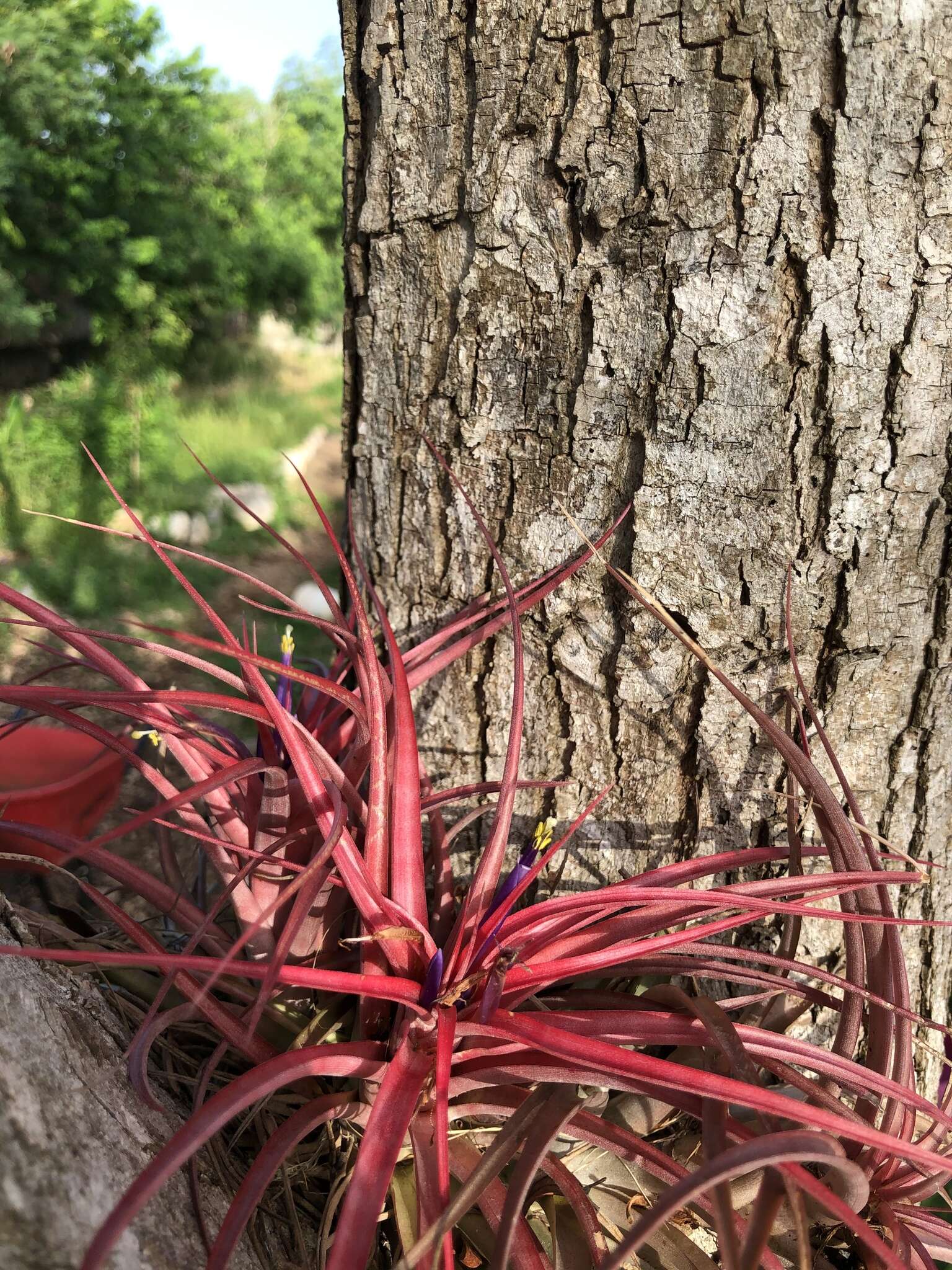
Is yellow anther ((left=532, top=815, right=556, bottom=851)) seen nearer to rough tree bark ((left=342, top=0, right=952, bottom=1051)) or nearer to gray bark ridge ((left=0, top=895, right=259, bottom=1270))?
rough tree bark ((left=342, top=0, right=952, bottom=1051))

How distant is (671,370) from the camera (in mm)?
1204

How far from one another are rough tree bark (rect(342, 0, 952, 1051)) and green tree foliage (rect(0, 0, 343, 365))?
4873 millimetres

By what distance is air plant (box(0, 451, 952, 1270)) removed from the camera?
0.84m

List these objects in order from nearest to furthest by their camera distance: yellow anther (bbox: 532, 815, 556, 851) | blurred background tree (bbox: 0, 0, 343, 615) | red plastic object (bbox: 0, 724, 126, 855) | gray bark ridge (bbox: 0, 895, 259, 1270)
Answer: gray bark ridge (bbox: 0, 895, 259, 1270) → yellow anther (bbox: 532, 815, 556, 851) → red plastic object (bbox: 0, 724, 126, 855) → blurred background tree (bbox: 0, 0, 343, 615)

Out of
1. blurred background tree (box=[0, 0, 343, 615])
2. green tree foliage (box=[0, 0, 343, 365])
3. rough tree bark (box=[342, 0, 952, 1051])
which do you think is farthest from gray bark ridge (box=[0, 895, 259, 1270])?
green tree foliage (box=[0, 0, 343, 365])

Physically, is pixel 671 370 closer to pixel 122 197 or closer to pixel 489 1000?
pixel 489 1000

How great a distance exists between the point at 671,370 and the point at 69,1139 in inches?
44.0

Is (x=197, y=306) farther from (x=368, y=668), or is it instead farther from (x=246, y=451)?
(x=368, y=668)

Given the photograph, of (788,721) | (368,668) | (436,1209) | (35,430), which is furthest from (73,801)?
(35,430)

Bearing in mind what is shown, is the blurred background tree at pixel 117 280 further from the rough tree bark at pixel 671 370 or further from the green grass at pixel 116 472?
the rough tree bark at pixel 671 370

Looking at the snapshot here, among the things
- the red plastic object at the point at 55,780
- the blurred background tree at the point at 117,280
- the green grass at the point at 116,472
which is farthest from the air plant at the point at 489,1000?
the blurred background tree at the point at 117,280

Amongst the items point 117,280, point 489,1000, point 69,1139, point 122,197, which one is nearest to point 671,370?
point 489,1000

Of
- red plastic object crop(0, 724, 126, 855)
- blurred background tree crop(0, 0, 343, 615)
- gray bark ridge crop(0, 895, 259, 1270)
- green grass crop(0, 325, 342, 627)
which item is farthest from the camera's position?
blurred background tree crop(0, 0, 343, 615)

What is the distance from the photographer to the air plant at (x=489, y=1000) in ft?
2.75
